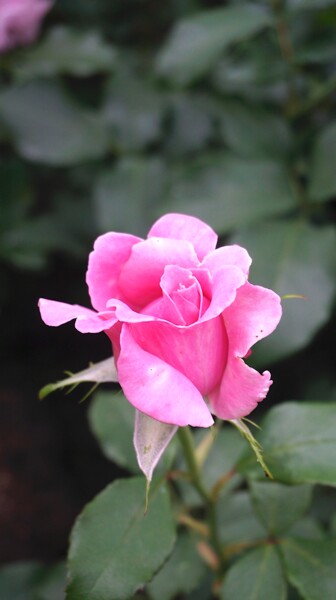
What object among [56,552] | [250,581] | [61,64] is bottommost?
[56,552]

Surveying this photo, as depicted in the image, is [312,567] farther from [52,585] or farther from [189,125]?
[189,125]

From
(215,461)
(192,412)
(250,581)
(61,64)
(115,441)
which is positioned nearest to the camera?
(192,412)

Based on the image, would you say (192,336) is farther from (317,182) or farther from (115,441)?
(317,182)

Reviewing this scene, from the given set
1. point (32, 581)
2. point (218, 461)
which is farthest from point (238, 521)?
point (32, 581)

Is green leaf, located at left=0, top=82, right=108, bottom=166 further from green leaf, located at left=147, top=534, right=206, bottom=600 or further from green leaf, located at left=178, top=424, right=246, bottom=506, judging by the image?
green leaf, located at left=147, top=534, right=206, bottom=600

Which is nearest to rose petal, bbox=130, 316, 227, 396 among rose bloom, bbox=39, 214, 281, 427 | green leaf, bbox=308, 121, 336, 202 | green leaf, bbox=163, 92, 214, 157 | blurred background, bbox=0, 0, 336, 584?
rose bloom, bbox=39, 214, 281, 427

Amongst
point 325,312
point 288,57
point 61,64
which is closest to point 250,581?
point 325,312
